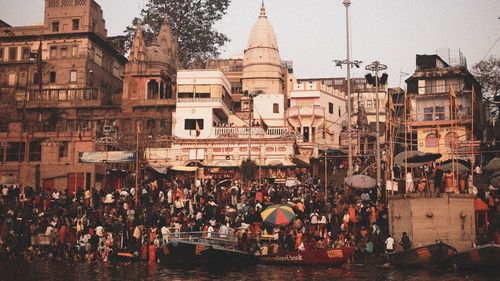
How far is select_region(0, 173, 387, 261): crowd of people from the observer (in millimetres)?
28281

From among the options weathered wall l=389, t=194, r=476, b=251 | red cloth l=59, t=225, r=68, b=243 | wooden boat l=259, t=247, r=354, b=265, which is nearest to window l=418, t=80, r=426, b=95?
weathered wall l=389, t=194, r=476, b=251

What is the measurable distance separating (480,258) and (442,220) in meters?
4.17

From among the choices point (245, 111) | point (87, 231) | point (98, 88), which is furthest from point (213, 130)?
point (87, 231)

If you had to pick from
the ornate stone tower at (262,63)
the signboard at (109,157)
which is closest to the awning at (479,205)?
the signboard at (109,157)

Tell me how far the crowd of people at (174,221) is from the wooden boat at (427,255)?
2374 millimetres

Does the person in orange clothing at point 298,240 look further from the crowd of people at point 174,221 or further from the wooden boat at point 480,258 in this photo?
the wooden boat at point 480,258

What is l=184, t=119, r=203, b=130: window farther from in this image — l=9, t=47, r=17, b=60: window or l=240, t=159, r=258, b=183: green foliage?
l=9, t=47, r=17, b=60: window

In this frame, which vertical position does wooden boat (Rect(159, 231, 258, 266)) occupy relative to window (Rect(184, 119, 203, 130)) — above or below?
below

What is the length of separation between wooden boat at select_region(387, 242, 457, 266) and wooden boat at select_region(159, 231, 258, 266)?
6.03 metres

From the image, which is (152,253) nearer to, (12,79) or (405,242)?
(405,242)

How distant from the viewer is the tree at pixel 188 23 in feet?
214

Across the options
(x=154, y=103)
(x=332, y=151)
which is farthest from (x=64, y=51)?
(x=332, y=151)

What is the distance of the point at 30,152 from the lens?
47188 mm

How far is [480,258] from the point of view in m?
22.8
